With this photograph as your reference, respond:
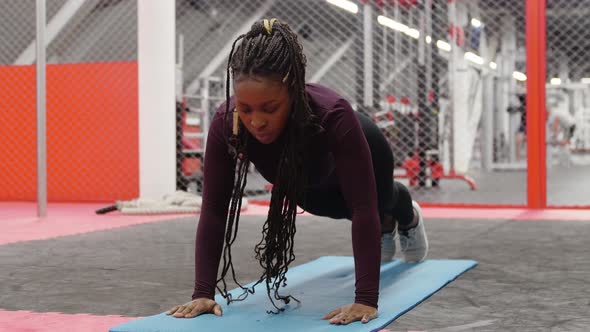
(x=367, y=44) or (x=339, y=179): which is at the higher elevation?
(x=367, y=44)

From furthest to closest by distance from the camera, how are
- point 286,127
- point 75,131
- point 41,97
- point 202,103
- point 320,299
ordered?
1. point 202,103
2. point 75,131
3. point 41,97
4. point 320,299
5. point 286,127

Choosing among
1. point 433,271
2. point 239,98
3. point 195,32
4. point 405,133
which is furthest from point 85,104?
point 195,32

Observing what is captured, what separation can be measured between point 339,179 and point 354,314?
11.8 inches

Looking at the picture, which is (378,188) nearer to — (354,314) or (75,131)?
(354,314)

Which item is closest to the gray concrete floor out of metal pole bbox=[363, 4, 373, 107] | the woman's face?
the woman's face

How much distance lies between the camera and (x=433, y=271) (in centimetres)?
227

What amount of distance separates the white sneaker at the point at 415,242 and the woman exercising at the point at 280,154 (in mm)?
670

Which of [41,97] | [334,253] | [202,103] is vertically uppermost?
[202,103]

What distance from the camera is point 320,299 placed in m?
1.88

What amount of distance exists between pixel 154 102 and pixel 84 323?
3514 millimetres

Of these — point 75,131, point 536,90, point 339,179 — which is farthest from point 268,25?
point 75,131

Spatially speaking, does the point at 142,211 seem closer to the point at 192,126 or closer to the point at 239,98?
the point at 192,126

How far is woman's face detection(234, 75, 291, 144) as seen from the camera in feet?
4.88

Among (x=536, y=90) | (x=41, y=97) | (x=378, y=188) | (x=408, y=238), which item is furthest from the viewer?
(x=536, y=90)
